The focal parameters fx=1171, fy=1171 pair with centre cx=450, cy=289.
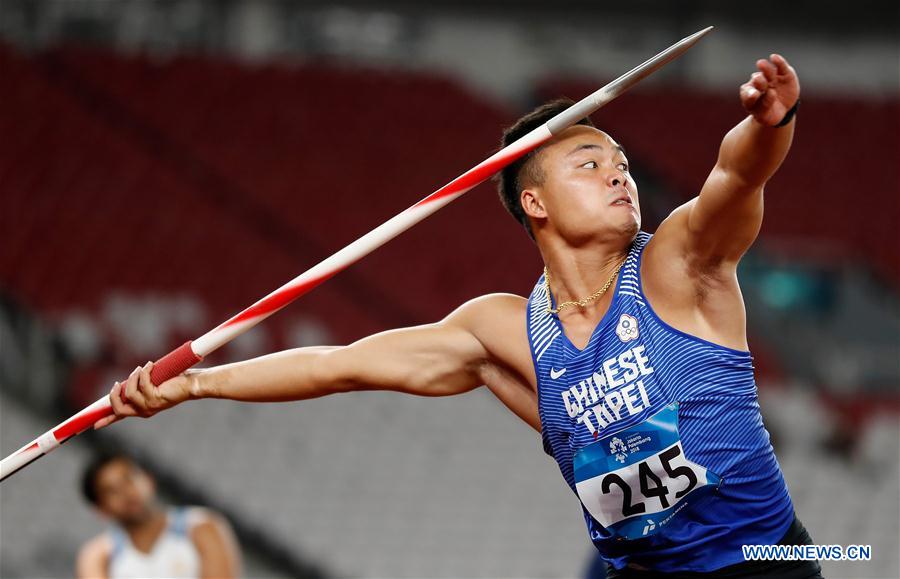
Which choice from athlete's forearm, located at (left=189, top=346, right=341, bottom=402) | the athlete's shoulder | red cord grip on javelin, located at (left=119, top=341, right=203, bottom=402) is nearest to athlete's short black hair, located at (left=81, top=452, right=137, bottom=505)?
the athlete's shoulder

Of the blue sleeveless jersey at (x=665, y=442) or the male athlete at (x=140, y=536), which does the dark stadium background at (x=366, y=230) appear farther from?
the blue sleeveless jersey at (x=665, y=442)

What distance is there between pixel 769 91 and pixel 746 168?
0.19 meters

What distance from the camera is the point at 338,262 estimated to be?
372 centimetres

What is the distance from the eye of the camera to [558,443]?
336 cm

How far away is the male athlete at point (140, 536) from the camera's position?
17.5 ft

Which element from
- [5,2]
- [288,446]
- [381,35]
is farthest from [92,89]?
[288,446]

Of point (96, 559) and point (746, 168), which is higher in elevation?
point (746, 168)

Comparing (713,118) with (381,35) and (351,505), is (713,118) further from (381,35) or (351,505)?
(351,505)

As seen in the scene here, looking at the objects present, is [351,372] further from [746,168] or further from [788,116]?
[788,116]

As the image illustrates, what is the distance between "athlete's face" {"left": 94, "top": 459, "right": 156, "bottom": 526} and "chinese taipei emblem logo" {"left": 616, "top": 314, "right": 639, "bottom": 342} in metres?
2.98

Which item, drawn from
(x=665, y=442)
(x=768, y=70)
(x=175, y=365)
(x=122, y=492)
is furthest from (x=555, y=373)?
A: (x=122, y=492)

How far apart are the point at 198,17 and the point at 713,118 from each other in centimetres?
695

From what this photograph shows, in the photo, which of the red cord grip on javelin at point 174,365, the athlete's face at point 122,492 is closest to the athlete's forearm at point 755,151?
the red cord grip on javelin at point 174,365

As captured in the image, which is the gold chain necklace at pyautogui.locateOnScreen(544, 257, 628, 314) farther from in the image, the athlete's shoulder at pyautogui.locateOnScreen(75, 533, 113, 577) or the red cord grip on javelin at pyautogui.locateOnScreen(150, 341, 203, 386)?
the athlete's shoulder at pyautogui.locateOnScreen(75, 533, 113, 577)
